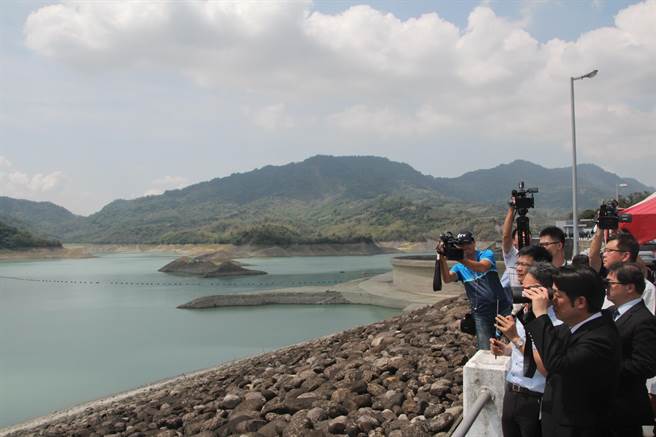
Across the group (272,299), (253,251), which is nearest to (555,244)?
(272,299)

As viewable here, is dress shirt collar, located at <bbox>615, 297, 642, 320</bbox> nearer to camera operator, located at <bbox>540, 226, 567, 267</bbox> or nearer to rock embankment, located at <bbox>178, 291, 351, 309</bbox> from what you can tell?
camera operator, located at <bbox>540, 226, 567, 267</bbox>

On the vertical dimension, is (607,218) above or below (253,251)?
above

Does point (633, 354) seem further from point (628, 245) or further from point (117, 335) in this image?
point (117, 335)

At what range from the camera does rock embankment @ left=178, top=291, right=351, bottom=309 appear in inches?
1479

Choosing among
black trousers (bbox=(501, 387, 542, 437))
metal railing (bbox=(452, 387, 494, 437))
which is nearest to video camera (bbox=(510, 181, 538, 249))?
metal railing (bbox=(452, 387, 494, 437))

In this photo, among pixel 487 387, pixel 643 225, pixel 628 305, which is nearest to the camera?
pixel 628 305

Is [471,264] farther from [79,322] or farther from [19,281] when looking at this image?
[19,281]

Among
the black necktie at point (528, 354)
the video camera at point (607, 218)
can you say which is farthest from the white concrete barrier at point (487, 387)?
the video camera at point (607, 218)

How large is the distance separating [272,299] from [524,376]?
120 feet

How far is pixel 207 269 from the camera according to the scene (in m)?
→ 65.4

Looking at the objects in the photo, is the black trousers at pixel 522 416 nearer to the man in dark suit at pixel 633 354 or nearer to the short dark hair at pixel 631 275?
the man in dark suit at pixel 633 354

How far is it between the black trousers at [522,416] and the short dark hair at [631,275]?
95 centimetres

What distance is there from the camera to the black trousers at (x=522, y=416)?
114 inches

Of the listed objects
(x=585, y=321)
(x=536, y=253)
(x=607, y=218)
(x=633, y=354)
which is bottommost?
(x=633, y=354)
